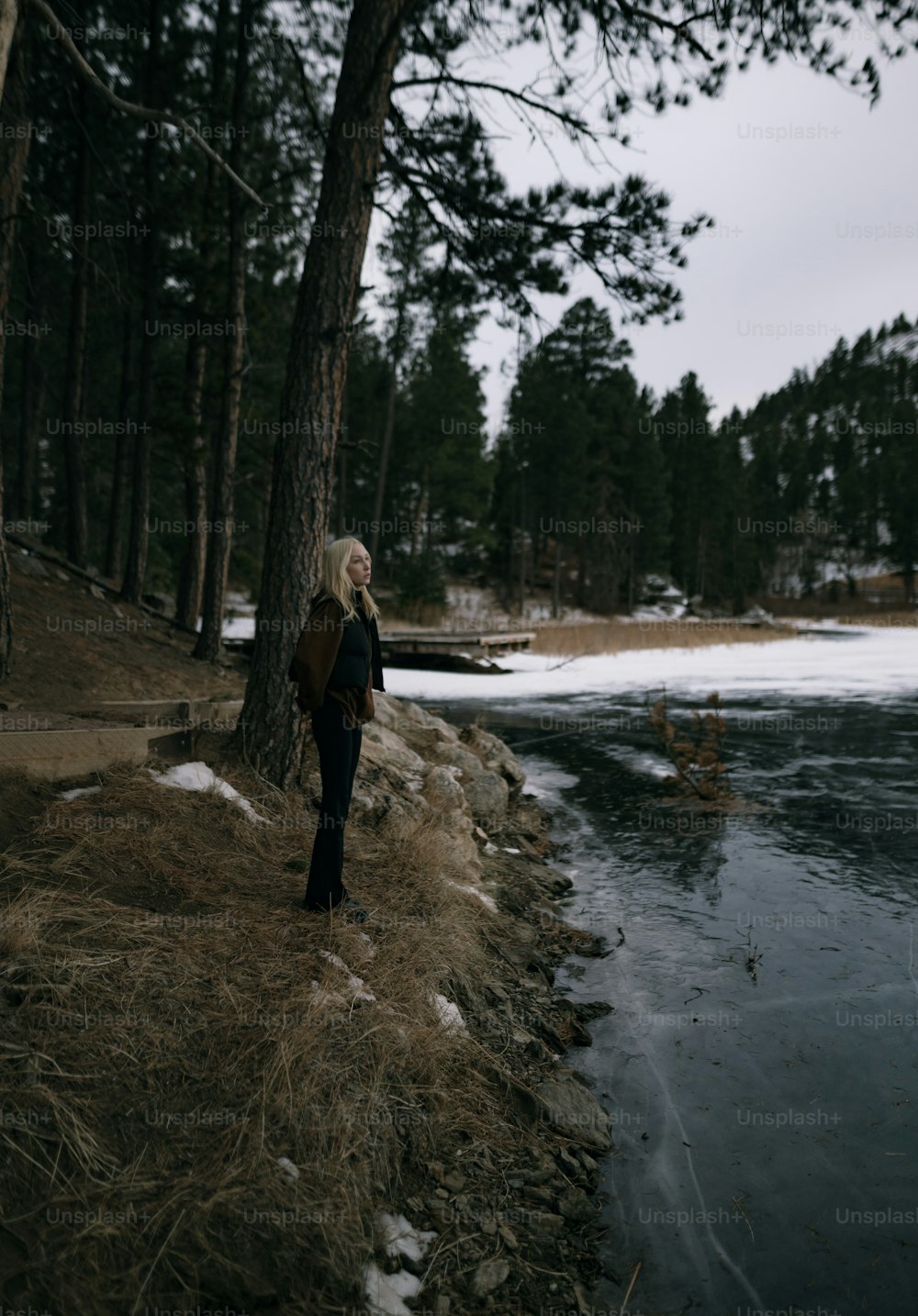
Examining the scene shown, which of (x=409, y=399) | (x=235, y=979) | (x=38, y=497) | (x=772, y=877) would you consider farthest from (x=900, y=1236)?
(x=409, y=399)

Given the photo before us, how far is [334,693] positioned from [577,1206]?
2338mm

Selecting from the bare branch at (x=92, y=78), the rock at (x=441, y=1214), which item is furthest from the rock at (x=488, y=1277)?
the bare branch at (x=92, y=78)

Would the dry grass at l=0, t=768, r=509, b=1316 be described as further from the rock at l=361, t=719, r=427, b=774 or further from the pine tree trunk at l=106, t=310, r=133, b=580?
the pine tree trunk at l=106, t=310, r=133, b=580

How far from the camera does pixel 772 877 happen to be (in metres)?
6.45

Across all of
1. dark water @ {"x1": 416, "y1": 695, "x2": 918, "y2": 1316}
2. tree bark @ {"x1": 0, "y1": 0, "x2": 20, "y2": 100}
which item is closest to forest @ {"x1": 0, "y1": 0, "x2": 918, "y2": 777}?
tree bark @ {"x1": 0, "y1": 0, "x2": 20, "y2": 100}

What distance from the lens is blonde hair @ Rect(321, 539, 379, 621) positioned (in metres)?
4.14

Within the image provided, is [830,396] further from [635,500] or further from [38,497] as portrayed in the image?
[38,497]

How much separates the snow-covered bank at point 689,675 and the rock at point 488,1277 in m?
13.6

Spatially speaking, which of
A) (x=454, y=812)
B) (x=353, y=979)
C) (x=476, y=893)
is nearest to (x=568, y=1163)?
(x=353, y=979)

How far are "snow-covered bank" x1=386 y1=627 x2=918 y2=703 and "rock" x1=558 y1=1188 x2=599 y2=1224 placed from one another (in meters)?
13.1

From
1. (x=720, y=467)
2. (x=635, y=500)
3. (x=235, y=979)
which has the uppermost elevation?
(x=720, y=467)

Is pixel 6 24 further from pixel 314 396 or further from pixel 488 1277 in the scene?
pixel 488 1277

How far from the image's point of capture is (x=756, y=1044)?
4.13 meters

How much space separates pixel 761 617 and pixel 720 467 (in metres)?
15.1
